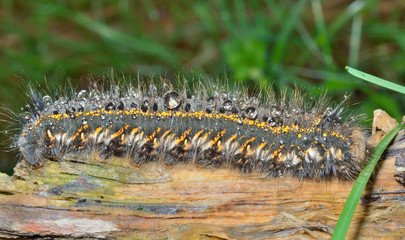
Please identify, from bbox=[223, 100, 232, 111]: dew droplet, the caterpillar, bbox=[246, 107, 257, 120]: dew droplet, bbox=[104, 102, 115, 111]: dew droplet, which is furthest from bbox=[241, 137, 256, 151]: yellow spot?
bbox=[104, 102, 115, 111]: dew droplet

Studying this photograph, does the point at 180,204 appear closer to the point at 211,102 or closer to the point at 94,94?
the point at 211,102

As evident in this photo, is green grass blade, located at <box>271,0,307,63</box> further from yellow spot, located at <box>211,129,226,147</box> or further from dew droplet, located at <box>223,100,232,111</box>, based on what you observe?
yellow spot, located at <box>211,129,226,147</box>

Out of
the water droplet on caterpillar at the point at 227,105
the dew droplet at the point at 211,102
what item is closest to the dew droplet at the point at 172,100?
the dew droplet at the point at 211,102

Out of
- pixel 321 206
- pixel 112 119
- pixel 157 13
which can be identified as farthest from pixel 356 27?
pixel 112 119

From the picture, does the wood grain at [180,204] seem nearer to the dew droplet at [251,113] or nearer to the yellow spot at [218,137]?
the yellow spot at [218,137]

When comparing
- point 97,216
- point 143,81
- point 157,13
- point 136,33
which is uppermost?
point 157,13

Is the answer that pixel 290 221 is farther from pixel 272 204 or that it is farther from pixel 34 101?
pixel 34 101

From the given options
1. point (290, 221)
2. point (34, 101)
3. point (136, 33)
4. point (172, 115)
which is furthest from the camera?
point (136, 33)

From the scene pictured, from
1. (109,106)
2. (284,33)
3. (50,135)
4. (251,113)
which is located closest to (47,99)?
(50,135)
